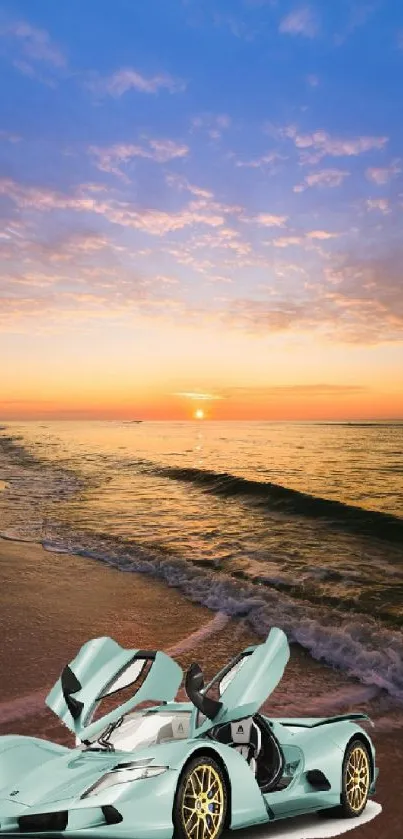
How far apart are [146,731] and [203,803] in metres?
0.67

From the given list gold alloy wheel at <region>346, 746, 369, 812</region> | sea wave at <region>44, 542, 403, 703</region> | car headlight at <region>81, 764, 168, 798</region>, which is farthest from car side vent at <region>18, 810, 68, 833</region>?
sea wave at <region>44, 542, 403, 703</region>

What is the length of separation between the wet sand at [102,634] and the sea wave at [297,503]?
1089cm

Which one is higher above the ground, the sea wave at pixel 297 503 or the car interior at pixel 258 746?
the car interior at pixel 258 746

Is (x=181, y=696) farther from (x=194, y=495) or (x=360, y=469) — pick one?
(x=360, y=469)

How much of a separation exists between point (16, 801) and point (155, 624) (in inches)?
304

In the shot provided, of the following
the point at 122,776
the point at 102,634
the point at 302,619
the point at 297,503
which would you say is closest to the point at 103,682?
the point at 122,776

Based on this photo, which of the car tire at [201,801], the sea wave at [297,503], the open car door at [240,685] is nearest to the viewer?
the car tire at [201,801]

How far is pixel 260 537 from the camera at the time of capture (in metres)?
21.6

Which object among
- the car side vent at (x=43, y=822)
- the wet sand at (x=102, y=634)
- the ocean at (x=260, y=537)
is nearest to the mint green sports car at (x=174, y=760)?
the car side vent at (x=43, y=822)

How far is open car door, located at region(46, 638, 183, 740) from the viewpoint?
4.73 metres

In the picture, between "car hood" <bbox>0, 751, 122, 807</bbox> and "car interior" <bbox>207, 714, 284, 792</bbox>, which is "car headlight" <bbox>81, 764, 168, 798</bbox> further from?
"car interior" <bbox>207, 714, 284, 792</bbox>

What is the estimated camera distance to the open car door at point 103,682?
4.73m

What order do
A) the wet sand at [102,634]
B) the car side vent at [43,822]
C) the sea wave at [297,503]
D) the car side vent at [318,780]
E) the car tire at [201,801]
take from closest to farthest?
1. the car side vent at [43,822]
2. the car tire at [201,801]
3. the car side vent at [318,780]
4. the wet sand at [102,634]
5. the sea wave at [297,503]

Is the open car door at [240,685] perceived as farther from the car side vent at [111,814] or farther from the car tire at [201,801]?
the car side vent at [111,814]
